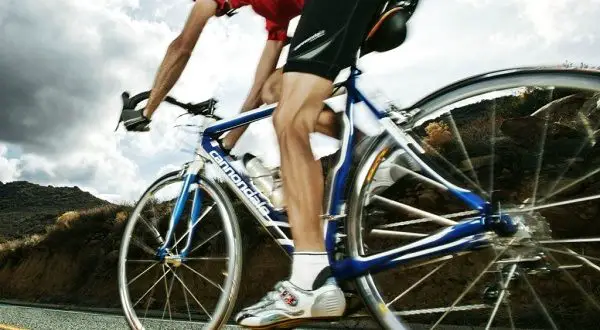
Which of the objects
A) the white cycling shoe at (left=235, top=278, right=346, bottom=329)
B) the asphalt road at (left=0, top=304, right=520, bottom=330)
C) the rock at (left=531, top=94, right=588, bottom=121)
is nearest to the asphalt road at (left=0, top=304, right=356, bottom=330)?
the asphalt road at (left=0, top=304, right=520, bottom=330)

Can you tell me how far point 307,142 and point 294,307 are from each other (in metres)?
0.77

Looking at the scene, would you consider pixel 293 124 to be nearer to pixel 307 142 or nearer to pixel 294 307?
pixel 307 142

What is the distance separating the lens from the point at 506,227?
95.0 inches

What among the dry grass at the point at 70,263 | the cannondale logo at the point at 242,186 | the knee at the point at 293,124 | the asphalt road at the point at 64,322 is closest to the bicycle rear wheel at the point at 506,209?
the knee at the point at 293,124

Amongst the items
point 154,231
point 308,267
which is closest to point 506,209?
point 308,267

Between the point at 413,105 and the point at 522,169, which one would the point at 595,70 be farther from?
the point at 522,169

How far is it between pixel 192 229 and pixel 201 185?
0.91ft

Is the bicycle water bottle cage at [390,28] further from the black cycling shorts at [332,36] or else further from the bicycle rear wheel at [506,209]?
the bicycle rear wheel at [506,209]

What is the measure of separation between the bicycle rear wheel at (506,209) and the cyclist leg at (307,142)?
18cm

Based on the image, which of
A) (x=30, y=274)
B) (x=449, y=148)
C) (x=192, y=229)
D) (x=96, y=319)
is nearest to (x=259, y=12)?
(x=192, y=229)

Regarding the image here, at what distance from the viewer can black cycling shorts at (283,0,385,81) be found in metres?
2.90

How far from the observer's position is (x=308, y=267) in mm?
2936

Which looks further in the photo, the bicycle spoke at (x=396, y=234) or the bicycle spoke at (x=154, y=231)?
the bicycle spoke at (x=154, y=231)

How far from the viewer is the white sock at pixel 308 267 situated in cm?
293
